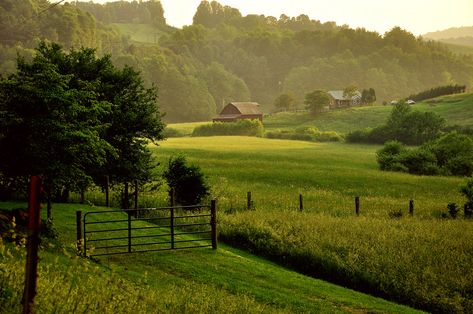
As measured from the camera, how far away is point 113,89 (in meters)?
33.5

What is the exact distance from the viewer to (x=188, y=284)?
1603 cm

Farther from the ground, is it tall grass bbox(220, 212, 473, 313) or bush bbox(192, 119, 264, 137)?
bush bbox(192, 119, 264, 137)

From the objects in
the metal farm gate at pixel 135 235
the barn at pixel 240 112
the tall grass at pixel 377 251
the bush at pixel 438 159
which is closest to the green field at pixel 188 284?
the metal farm gate at pixel 135 235

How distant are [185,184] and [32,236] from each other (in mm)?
28452

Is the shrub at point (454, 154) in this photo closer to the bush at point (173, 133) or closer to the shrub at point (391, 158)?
the shrub at point (391, 158)

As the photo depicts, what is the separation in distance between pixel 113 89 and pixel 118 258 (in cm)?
1703

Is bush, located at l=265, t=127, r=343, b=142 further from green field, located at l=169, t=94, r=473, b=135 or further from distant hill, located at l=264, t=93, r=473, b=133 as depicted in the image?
distant hill, located at l=264, t=93, r=473, b=133

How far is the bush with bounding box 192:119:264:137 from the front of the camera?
122500 mm

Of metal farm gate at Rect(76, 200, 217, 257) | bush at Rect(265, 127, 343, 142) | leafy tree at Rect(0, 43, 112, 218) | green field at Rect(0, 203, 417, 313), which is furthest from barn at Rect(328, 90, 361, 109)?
green field at Rect(0, 203, 417, 313)

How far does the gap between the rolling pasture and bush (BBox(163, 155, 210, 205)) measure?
1807 millimetres

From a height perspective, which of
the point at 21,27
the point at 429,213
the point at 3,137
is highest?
the point at 21,27

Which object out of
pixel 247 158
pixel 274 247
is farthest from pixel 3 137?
pixel 247 158

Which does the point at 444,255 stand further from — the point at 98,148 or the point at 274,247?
the point at 98,148

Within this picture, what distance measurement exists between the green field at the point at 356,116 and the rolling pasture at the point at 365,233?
78756 mm
